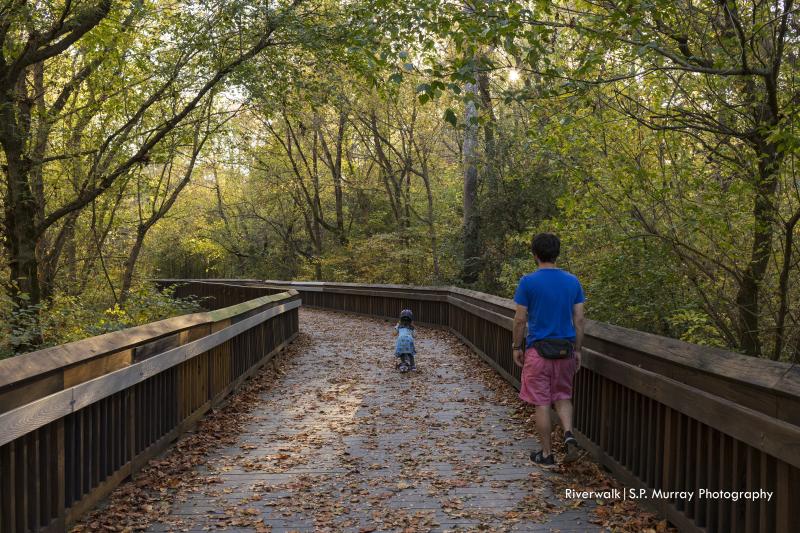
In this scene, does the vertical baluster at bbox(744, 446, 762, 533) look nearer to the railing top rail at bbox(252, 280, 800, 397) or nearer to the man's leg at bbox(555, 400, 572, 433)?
the railing top rail at bbox(252, 280, 800, 397)

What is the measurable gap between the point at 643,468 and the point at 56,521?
3595mm

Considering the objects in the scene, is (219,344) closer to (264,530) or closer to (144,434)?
(144,434)

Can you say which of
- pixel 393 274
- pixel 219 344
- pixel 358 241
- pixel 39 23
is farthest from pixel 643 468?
pixel 358 241

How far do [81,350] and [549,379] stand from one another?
337 centimetres

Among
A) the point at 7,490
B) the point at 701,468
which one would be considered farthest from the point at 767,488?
the point at 7,490

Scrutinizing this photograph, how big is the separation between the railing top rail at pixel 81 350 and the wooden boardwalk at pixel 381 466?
1140 millimetres

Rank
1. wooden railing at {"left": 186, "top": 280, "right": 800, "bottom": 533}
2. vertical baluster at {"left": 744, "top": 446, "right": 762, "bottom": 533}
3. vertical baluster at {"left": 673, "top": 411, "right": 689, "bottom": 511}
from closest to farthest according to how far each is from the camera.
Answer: wooden railing at {"left": 186, "top": 280, "right": 800, "bottom": 533}
vertical baluster at {"left": 744, "top": 446, "right": 762, "bottom": 533}
vertical baluster at {"left": 673, "top": 411, "right": 689, "bottom": 511}

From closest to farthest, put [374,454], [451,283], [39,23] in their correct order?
[374,454]
[39,23]
[451,283]

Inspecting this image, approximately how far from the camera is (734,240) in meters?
9.02

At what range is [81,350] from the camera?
4441 millimetres

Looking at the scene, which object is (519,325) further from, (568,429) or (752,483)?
(752,483)

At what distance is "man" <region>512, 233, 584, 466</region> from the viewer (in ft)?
18.2

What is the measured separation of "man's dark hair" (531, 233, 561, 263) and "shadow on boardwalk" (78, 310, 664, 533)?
1.67 metres

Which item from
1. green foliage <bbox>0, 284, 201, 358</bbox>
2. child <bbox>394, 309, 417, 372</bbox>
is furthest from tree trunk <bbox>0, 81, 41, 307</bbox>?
child <bbox>394, 309, 417, 372</bbox>
